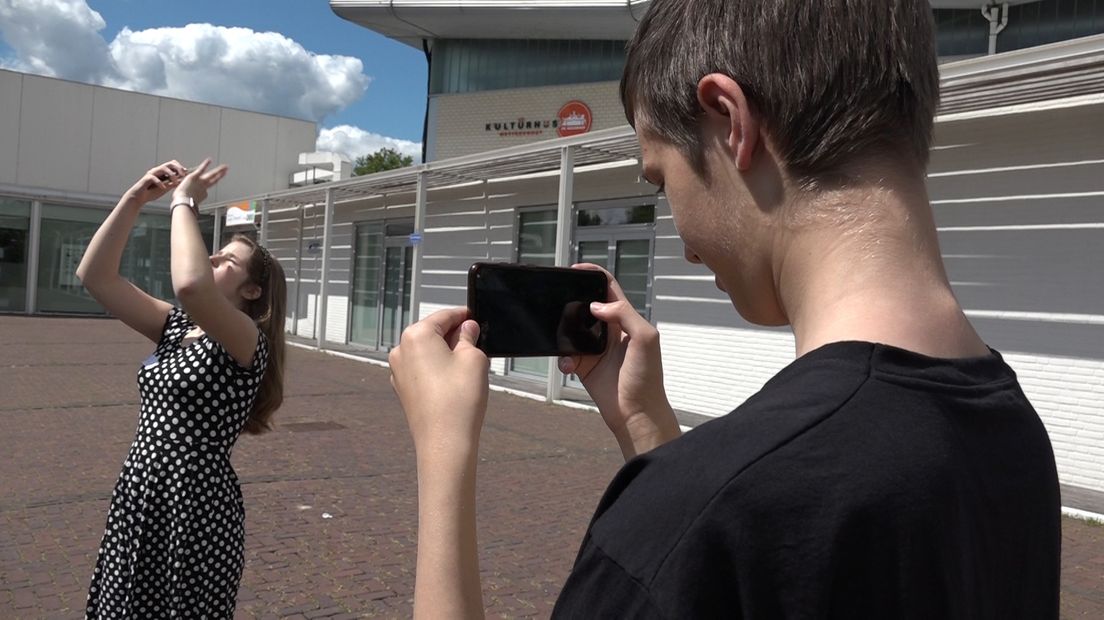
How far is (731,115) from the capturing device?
34.5 inches

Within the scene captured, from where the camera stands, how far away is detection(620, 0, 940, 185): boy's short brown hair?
2.81 ft

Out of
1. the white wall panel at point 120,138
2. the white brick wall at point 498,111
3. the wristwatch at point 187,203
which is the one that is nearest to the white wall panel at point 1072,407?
the wristwatch at point 187,203

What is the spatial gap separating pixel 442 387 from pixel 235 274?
7.90ft

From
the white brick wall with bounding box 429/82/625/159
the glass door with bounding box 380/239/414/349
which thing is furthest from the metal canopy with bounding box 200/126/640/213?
the white brick wall with bounding box 429/82/625/159

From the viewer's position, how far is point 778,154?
88cm

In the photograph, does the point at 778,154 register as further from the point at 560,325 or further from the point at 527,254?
the point at 527,254

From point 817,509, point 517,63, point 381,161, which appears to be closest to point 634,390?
point 817,509

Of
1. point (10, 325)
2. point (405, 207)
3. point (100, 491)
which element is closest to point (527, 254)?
point (405, 207)

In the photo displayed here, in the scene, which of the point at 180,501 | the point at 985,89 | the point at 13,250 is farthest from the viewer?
the point at 13,250

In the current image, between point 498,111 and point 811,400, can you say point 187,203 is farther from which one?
point 498,111

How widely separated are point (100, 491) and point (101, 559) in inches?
172

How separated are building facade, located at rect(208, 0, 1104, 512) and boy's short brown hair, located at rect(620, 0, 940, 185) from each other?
22.4 ft

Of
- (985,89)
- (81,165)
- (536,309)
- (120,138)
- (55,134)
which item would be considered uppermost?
(120,138)

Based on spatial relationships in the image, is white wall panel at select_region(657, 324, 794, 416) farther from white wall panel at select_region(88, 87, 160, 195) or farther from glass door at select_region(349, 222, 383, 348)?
white wall panel at select_region(88, 87, 160, 195)
